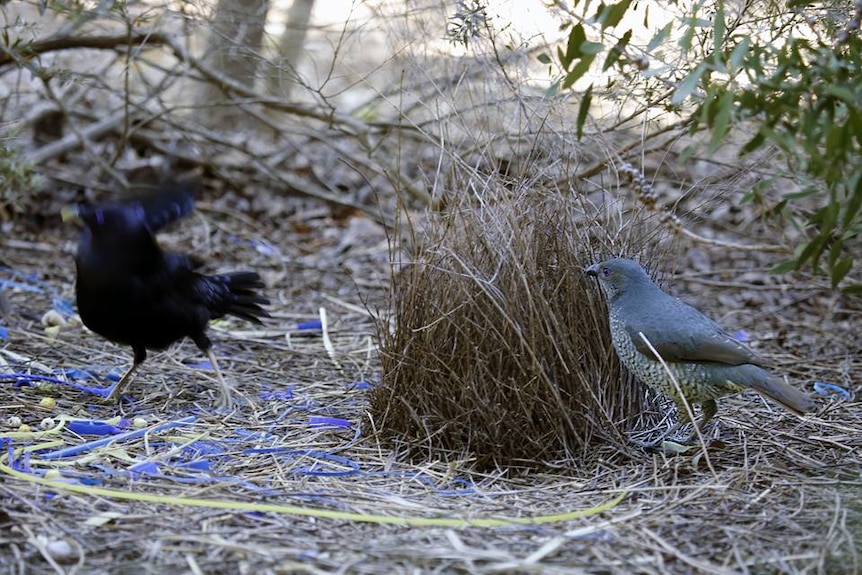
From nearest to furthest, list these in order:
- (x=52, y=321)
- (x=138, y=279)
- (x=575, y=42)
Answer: (x=575, y=42), (x=138, y=279), (x=52, y=321)

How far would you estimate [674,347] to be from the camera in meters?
A: 3.31

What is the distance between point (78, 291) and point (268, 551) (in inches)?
78.7

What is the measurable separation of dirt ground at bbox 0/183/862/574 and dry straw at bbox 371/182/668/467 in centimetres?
11

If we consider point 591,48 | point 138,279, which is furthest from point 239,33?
point 591,48

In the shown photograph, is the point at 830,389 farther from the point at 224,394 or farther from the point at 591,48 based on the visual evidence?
the point at 224,394

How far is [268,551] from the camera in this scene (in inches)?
96.5

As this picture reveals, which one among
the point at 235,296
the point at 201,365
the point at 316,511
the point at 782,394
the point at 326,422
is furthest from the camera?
the point at 201,365

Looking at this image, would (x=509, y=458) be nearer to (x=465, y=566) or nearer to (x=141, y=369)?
(x=465, y=566)

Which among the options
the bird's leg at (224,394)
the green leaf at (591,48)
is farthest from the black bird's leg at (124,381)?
the green leaf at (591,48)

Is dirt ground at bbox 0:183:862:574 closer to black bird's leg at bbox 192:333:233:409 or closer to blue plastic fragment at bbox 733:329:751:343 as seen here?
black bird's leg at bbox 192:333:233:409

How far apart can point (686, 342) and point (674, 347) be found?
1.8 inches

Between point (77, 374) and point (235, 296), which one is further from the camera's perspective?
point (235, 296)

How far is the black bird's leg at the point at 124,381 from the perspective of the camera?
4.01 metres

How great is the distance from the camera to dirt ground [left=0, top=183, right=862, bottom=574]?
2.46m
